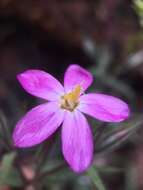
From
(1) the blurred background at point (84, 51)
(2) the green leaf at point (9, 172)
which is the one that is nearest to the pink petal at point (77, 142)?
(2) the green leaf at point (9, 172)

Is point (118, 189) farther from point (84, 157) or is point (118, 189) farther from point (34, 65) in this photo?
point (84, 157)

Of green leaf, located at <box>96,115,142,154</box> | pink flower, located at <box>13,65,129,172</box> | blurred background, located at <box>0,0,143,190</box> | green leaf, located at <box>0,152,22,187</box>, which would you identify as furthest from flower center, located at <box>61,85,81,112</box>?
blurred background, located at <box>0,0,143,190</box>

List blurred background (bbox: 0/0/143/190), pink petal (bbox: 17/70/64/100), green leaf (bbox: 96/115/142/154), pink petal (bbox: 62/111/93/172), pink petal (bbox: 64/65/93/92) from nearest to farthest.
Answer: pink petal (bbox: 62/111/93/172) < pink petal (bbox: 17/70/64/100) < pink petal (bbox: 64/65/93/92) < green leaf (bbox: 96/115/142/154) < blurred background (bbox: 0/0/143/190)

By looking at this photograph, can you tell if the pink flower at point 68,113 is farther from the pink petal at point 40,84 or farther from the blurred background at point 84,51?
the blurred background at point 84,51

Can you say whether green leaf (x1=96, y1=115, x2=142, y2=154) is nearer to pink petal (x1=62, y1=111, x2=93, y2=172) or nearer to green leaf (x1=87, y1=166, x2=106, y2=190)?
green leaf (x1=87, y1=166, x2=106, y2=190)

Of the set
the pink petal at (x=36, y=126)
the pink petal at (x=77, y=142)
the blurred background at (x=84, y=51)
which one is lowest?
the blurred background at (x=84, y=51)

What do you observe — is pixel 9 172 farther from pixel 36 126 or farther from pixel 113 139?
pixel 36 126
